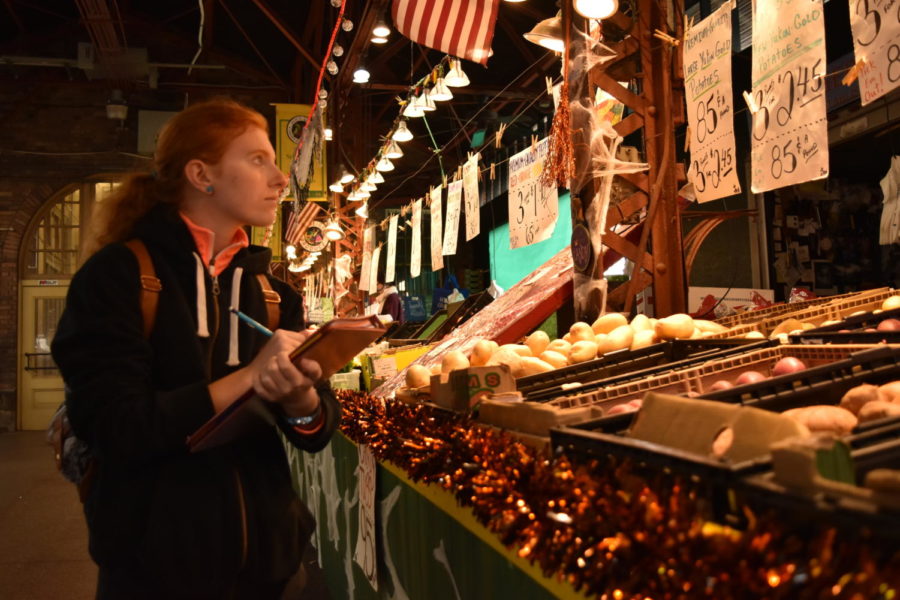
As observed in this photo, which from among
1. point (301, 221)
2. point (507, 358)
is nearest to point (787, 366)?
point (507, 358)

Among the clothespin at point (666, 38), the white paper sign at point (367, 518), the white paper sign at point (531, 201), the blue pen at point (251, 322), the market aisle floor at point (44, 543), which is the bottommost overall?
the market aisle floor at point (44, 543)

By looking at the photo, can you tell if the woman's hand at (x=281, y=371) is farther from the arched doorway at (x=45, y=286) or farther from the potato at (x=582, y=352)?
the arched doorway at (x=45, y=286)

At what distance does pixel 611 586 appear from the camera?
0.85 meters

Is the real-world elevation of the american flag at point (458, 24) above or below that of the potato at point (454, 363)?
above

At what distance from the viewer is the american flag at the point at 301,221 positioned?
11527mm

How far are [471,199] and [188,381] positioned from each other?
Answer: 4.28m

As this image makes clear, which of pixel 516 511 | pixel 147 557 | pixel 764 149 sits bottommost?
pixel 147 557

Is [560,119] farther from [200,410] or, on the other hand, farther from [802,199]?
[802,199]

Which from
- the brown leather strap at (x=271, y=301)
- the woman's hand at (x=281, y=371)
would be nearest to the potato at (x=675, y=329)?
the brown leather strap at (x=271, y=301)

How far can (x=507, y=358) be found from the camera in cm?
262

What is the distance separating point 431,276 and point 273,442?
16.4 metres

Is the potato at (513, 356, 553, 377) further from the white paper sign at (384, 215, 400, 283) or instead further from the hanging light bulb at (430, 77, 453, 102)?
the white paper sign at (384, 215, 400, 283)

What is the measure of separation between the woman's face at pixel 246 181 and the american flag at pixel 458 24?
2.73m

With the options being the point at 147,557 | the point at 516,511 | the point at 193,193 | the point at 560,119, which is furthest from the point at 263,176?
the point at 560,119
